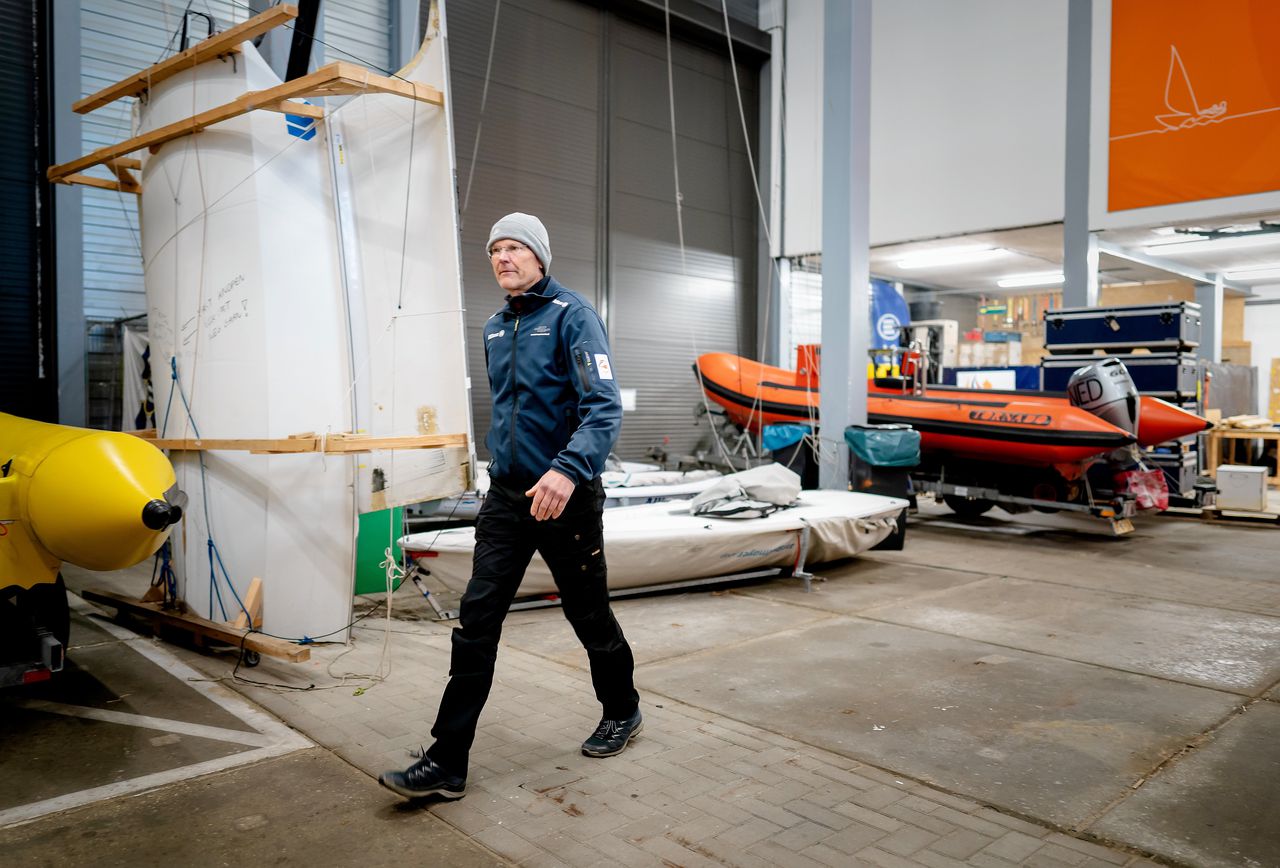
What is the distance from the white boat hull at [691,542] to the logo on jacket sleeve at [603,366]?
220 cm

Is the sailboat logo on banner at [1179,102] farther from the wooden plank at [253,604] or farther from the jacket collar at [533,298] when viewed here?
the wooden plank at [253,604]

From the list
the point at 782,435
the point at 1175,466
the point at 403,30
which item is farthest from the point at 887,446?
the point at 403,30

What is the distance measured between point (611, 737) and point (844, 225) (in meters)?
6.06

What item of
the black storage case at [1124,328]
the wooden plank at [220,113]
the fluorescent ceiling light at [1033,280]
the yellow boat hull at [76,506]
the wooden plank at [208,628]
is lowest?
the wooden plank at [208,628]

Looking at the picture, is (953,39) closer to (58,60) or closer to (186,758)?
(58,60)

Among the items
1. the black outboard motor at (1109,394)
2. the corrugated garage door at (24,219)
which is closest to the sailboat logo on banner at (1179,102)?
the black outboard motor at (1109,394)

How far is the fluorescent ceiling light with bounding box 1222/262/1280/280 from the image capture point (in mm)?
13477

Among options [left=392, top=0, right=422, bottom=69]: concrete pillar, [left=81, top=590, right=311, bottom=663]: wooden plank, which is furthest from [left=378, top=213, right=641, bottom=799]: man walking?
[left=392, top=0, right=422, bottom=69]: concrete pillar

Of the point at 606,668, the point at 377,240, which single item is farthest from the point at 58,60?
the point at 606,668

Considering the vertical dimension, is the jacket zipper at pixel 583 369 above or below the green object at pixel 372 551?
above

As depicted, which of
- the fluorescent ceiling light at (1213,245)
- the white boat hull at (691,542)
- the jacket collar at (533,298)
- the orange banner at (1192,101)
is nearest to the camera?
the jacket collar at (533,298)

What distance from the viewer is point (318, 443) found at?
12.1 ft

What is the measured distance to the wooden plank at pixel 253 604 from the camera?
3863mm

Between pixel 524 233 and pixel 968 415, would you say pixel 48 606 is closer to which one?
pixel 524 233
